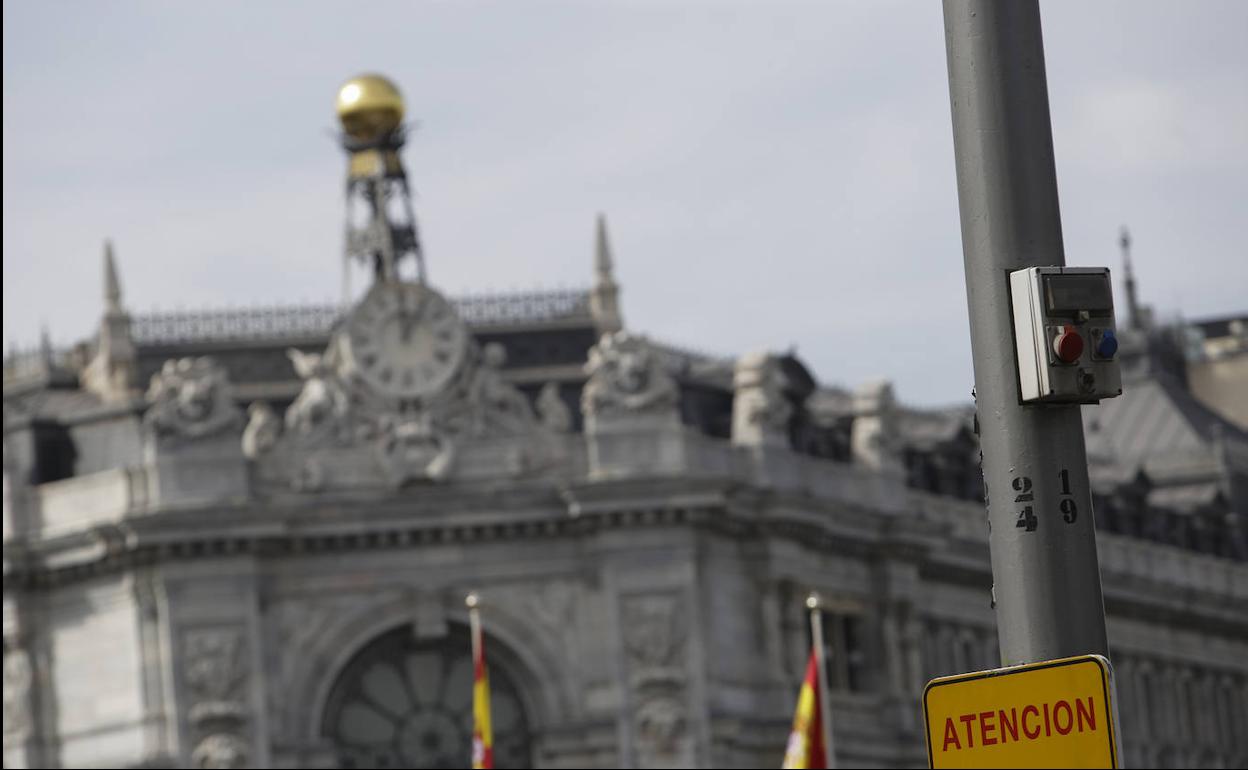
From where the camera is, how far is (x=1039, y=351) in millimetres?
10617

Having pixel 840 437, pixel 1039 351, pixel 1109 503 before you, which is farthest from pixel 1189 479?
pixel 1039 351

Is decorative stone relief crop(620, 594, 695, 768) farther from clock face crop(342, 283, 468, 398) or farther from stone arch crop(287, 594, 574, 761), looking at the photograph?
clock face crop(342, 283, 468, 398)

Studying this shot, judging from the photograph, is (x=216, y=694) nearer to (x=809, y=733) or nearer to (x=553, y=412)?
(x=553, y=412)

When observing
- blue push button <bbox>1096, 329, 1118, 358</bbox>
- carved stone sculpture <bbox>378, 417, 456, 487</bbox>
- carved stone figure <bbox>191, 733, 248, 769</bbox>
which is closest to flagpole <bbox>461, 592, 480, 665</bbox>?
carved stone sculpture <bbox>378, 417, 456, 487</bbox>

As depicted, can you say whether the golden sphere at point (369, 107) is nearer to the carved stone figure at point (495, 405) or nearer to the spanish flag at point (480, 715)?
the carved stone figure at point (495, 405)

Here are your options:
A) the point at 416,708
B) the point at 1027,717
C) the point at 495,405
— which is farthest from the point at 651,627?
the point at 1027,717

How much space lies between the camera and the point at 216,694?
70.1 metres

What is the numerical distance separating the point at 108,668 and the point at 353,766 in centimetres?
567

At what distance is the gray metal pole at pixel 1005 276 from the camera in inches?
420

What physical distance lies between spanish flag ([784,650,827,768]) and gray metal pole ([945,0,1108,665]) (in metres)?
52.7

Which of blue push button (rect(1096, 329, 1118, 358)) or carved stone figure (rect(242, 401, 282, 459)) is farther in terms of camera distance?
carved stone figure (rect(242, 401, 282, 459))

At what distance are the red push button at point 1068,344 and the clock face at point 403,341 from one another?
201ft

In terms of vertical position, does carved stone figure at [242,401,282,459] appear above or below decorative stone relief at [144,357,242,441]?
below

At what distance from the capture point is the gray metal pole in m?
10.7
